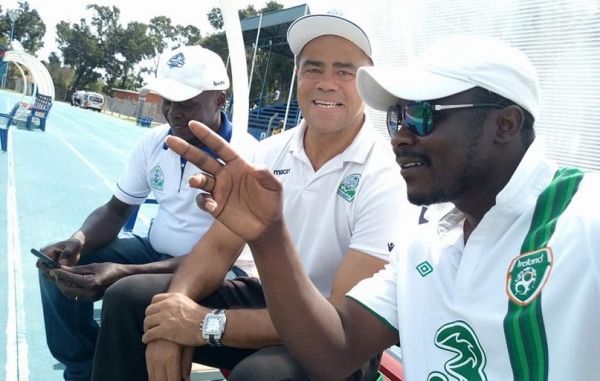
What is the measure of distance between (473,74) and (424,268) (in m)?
0.56

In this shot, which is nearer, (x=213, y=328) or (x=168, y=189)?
(x=213, y=328)

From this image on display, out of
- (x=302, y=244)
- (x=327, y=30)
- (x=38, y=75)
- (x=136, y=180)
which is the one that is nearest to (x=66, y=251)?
(x=136, y=180)

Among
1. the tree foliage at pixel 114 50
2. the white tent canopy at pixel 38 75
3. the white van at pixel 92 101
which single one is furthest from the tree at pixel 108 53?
the white tent canopy at pixel 38 75

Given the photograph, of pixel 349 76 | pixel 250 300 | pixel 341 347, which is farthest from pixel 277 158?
pixel 341 347

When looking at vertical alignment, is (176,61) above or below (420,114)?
above

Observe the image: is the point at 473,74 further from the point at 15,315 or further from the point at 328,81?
the point at 15,315

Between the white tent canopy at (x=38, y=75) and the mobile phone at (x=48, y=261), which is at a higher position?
the white tent canopy at (x=38, y=75)

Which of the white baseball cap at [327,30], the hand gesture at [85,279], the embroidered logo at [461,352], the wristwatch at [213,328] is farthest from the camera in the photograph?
the hand gesture at [85,279]

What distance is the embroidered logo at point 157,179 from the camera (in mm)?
2867

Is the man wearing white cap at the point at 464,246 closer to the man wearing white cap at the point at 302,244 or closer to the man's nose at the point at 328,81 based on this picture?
the man wearing white cap at the point at 302,244

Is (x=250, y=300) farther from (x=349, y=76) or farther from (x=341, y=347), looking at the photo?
(x=349, y=76)

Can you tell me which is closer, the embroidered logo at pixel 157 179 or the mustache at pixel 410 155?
the mustache at pixel 410 155

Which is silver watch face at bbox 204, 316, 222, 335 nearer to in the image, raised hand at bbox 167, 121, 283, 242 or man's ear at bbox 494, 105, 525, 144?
raised hand at bbox 167, 121, 283, 242

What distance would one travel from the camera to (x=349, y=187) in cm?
200
